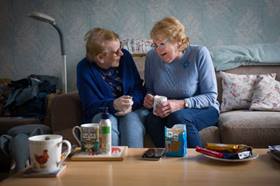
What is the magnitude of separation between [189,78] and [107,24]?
1.28 m

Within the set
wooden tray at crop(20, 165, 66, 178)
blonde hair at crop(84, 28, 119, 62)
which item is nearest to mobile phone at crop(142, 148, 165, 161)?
wooden tray at crop(20, 165, 66, 178)

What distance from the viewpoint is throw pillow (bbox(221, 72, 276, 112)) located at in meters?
2.42

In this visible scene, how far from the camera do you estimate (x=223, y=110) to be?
2439 mm

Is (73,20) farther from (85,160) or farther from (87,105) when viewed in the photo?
(85,160)

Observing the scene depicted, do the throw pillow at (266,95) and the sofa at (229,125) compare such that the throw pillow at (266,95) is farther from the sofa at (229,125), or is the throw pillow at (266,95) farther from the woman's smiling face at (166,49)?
the woman's smiling face at (166,49)

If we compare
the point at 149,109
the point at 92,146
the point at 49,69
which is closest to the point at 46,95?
the point at 49,69

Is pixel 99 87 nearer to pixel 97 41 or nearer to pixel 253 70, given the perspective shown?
pixel 97 41

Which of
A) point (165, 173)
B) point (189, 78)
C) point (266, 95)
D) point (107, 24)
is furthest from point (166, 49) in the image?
point (107, 24)

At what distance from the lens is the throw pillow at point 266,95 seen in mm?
2289

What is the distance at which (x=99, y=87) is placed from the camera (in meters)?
2.02

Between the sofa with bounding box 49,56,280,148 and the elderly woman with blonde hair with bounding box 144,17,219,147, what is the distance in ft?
0.25

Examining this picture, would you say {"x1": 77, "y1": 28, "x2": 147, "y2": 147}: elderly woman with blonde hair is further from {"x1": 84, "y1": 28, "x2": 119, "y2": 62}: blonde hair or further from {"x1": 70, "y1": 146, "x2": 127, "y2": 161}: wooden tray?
{"x1": 70, "y1": 146, "x2": 127, "y2": 161}: wooden tray

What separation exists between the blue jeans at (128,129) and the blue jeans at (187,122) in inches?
2.5

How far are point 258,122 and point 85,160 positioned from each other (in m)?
1.10
